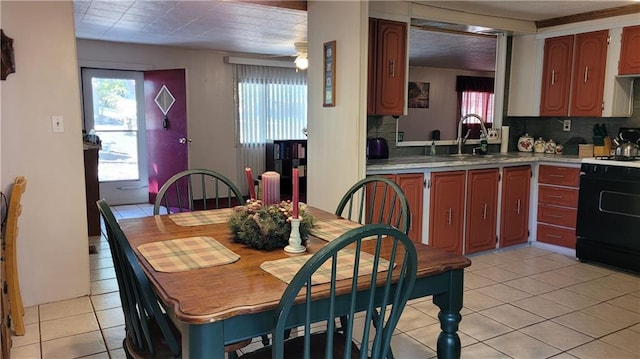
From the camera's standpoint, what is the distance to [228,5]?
398 cm

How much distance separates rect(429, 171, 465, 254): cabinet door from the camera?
3.79m

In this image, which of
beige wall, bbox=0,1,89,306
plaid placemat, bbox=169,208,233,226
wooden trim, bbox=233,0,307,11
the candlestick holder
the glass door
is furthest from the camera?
the glass door

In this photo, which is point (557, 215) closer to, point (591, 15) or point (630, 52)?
point (630, 52)

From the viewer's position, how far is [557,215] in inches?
166

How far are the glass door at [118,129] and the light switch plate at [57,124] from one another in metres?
3.56

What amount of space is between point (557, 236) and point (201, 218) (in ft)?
11.2

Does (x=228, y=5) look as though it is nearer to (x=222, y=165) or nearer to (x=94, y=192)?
(x=94, y=192)

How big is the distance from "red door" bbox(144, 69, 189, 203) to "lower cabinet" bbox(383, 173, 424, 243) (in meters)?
3.43

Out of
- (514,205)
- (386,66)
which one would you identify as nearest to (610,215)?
(514,205)

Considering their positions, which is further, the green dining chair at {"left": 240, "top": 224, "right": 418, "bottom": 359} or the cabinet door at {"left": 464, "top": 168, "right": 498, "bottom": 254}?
the cabinet door at {"left": 464, "top": 168, "right": 498, "bottom": 254}

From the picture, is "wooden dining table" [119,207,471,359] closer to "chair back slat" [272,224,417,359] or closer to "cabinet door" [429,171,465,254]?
"chair back slat" [272,224,417,359]

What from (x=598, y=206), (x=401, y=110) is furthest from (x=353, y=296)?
(x=598, y=206)

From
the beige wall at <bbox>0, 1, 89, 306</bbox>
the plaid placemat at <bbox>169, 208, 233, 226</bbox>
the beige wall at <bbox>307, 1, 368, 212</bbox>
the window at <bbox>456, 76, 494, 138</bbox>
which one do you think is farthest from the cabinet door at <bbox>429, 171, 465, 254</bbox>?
the beige wall at <bbox>0, 1, 89, 306</bbox>

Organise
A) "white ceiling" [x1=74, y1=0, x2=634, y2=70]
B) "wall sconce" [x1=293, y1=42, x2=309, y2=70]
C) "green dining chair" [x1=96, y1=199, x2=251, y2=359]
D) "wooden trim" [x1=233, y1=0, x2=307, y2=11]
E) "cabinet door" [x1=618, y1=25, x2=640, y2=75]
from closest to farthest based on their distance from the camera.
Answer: "green dining chair" [x1=96, y1=199, x2=251, y2=359]
"wooden trim" [x1=233, y1=0, x2=307, y2=11]
"cabinet door" [x1=618, y1=25, x2=640, y2=75]
"white ceiling" [x1=74, y1=0, x2=634, y2=70]
"wall sconce" [x1=293, y1=42, x2=309, y2=70]
